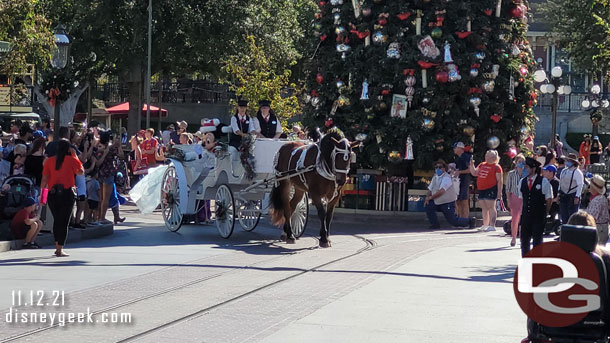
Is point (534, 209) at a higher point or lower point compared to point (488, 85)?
lower

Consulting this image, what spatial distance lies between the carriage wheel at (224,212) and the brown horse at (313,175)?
766 millimetres

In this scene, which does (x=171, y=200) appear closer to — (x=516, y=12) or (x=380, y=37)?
(x=380, y=37)

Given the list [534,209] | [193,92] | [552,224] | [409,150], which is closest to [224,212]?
[534,209]

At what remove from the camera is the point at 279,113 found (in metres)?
40.7

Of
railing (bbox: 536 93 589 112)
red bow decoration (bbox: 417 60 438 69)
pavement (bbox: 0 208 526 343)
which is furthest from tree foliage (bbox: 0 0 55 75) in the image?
railing (bbox: 536 93 589 112)

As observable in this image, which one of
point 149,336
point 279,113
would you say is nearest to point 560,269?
point 149,336

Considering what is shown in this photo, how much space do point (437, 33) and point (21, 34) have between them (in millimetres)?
10142

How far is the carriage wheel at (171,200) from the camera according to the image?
769 inches

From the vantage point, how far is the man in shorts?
23312 millimetres

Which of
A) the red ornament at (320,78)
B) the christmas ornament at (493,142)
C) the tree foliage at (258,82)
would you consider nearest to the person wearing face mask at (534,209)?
the christmas ornament at (493,142)

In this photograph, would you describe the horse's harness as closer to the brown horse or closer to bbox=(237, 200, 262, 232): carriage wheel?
the brown horse

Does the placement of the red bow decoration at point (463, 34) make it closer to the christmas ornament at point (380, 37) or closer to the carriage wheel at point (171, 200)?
the christmas ornament at point (380, 37)

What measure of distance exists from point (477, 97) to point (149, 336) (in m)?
16.1

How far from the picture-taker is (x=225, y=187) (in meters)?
18.4
